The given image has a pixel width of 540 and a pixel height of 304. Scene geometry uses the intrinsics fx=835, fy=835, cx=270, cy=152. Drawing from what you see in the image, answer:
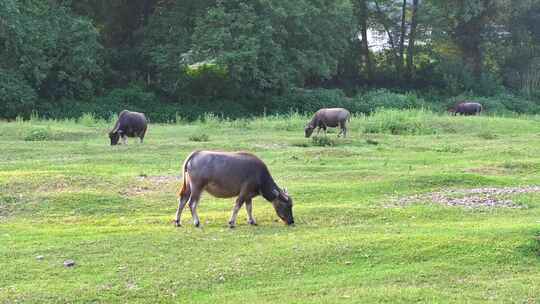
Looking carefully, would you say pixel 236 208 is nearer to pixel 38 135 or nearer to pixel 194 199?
pixel 194 199

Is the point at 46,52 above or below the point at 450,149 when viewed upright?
above

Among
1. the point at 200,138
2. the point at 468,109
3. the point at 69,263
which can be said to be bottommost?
the point at 69,263

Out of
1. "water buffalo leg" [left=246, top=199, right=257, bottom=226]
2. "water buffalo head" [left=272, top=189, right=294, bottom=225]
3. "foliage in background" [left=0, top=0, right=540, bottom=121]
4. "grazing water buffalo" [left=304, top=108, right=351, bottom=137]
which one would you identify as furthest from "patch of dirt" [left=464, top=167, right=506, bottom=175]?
"foliage in background" [left=0, top=0, right=540, bottom=121]

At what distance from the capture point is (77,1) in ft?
153

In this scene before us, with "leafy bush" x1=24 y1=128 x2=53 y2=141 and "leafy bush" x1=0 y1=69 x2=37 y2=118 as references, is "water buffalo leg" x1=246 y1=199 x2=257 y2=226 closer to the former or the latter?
"leafy bush" x1=24 y1=128 x2=53 y2=141

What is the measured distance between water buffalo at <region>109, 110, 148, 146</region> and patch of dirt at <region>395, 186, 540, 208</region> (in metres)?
13.3

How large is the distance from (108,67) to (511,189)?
33174 millimetres

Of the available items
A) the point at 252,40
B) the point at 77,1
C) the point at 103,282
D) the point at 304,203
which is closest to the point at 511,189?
the point at 304,203

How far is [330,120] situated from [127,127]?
9.08m

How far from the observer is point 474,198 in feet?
55.4

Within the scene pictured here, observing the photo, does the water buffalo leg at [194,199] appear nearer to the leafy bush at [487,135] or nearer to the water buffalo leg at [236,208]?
the water buffalo leg at [236,208]

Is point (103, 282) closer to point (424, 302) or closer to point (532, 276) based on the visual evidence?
point (424, 302)

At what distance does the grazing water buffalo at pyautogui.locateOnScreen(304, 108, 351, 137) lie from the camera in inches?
1312

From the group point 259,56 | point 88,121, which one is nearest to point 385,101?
point 259,56
